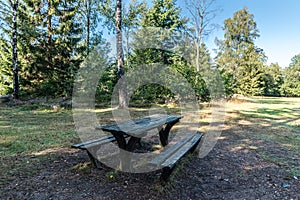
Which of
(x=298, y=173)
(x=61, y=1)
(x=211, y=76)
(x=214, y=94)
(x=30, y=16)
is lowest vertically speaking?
(x=298, y=173)

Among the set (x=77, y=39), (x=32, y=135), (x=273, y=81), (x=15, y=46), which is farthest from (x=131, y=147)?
(x=273, y=81)

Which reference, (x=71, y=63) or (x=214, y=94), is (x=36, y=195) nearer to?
(x=71, y=63)

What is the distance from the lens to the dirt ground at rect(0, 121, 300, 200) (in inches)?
86.7

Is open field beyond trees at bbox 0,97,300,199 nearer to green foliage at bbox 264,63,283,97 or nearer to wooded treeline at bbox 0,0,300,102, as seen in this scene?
wooded treeline at bbox 0,0,300,102

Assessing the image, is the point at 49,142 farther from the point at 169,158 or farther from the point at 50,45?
the point at 50,45

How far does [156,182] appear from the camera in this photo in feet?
7.98

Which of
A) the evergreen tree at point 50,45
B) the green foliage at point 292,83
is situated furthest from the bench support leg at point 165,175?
the green foliage at point 292,83

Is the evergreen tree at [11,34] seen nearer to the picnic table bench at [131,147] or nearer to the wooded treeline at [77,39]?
the wooded treeline at [77,39]

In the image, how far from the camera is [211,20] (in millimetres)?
13969

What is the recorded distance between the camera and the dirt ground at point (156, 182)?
2.20 m

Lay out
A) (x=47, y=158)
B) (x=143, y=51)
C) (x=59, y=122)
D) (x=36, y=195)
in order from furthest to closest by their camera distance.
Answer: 1. (x=143, y=51)
2. (x=59, y=122)
3. (x=47, y=158)
4. (x=36, y=195)

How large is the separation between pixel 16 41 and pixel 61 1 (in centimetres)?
328

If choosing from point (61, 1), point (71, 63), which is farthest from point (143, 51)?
point (61, 1)

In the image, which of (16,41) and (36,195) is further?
(16,41)
